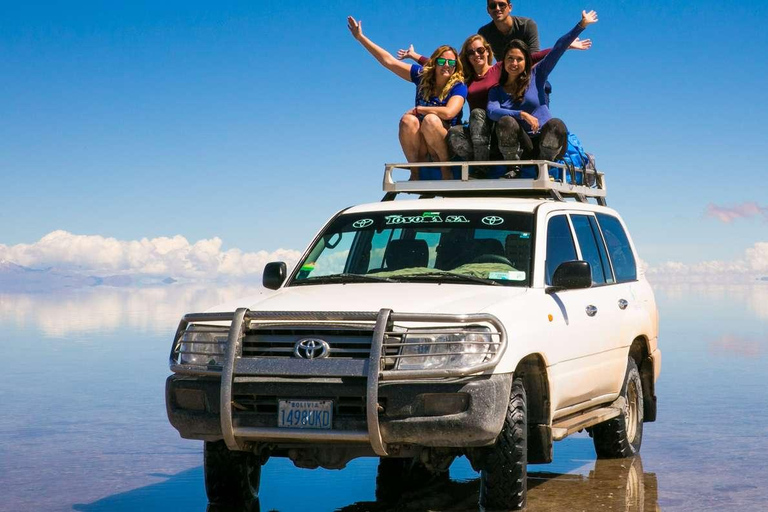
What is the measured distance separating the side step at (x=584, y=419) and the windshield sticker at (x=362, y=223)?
6.99 ft

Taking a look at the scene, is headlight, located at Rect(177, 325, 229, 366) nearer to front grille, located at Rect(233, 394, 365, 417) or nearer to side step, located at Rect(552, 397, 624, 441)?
front grille, located at Rect(233, 394, 365, 417)

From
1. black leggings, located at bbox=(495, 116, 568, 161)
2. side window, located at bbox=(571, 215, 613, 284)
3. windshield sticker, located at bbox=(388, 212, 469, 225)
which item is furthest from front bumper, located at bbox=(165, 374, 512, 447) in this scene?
black leggings, located at bbox=(495, 116, 568, 161)

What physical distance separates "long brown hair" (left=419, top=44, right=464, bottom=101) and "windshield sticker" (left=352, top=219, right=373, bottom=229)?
245cm

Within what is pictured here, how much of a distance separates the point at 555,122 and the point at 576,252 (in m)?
1.96

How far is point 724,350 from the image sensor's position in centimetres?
Result: 2803

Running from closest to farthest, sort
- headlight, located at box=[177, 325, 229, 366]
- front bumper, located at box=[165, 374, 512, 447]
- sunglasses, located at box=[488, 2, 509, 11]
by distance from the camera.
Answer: front bumper, located at box=[165, 374, 512, 447] < headlight, located at box=[177, 325, 229, 366] < sunglasses, located at box=[488, 2, 509, 11]

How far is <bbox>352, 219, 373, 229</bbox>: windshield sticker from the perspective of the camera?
9.91m

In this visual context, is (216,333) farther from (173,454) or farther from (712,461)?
(712,461)

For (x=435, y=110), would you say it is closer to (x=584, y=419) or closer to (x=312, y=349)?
(x=584, y=419)

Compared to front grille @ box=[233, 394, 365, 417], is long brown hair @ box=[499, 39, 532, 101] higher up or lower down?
higher up

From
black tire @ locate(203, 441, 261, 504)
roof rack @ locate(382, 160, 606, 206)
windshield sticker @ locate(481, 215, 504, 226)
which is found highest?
roof rack @ locate(382, 160, 606, 206)

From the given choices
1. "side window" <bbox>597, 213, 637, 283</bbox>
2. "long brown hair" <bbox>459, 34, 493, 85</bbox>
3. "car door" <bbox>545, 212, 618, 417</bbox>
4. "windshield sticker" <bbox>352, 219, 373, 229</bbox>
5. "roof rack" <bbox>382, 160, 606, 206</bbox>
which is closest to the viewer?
"car door" <bbox>545, 212, 618, 417</bbox>

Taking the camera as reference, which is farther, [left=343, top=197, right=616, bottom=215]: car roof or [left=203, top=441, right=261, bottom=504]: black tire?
[left=343, top=197, right=616, bottom=215]: car roof

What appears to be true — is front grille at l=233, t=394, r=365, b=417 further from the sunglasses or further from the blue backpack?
the sunglasses
